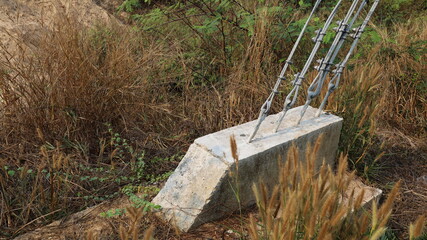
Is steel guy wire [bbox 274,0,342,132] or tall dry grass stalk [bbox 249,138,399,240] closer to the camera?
tall dry grass stalk [bbox 249,138,399,240]

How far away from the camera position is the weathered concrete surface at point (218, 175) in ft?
7.77

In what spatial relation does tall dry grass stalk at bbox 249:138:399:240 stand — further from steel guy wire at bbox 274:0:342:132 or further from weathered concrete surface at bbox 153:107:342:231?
steel guy wire at bbox 274:0:342:132

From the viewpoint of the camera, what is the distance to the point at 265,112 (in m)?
2.51

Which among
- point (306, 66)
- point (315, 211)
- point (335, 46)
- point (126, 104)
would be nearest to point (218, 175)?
point (306, 66)

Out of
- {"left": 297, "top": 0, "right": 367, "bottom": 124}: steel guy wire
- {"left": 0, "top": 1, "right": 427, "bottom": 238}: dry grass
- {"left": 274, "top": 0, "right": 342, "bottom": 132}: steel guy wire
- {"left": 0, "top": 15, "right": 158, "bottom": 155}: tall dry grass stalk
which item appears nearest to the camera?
{"left": 274, "top": 0, "right": 342, "bottom": 132}: steel guy wire

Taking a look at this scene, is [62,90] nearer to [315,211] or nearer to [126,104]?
[126,104]

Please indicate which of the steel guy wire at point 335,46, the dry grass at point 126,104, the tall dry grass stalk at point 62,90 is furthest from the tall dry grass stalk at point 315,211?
the tall dry grass stalk at point 62,90

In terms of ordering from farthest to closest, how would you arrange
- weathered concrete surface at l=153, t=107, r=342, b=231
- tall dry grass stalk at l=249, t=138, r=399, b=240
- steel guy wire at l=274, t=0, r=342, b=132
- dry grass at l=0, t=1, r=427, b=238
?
dry grass at l=0, t=1, r=427, b=238
steel guy wire at l=274, t=0, r=342, b=132
weathered concrete surface at l=153, t=107, r=342, b=231
tall dry grass stalk at l=249, t=138, r=399, b=240

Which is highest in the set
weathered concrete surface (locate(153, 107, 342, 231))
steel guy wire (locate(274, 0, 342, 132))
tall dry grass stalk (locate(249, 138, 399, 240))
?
steel guy wire (locate(274, 0, 342, 132))

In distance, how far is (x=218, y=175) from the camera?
92.1 inches

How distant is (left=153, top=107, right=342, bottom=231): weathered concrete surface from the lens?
237cm

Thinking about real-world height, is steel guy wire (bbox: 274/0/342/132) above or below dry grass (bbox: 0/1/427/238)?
above

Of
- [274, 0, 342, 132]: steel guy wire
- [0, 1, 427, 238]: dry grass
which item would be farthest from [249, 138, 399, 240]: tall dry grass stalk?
[0, 1, 427, 238]: dry grass

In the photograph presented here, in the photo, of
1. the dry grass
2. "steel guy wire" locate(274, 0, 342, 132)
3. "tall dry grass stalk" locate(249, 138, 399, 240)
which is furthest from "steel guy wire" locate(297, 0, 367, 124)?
"tall dry grass stalk" locate(249, 138, 399, 240)
